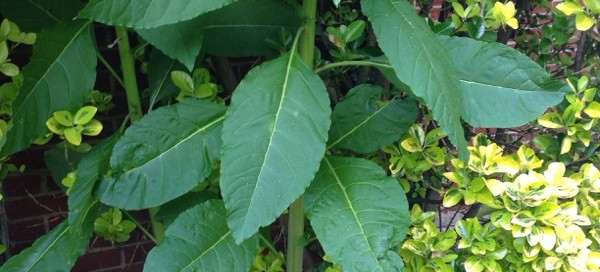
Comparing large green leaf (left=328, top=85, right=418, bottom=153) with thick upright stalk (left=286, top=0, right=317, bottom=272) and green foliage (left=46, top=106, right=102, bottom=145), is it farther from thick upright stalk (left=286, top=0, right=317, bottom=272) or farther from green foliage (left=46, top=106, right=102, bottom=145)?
green foliage (left=46, top=106, right=102, bottom=145)

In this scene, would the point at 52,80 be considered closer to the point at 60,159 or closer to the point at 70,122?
the point at 70,122

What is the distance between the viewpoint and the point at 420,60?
131 cm

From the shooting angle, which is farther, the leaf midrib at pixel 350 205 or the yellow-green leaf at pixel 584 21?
the yellow-green leaf at pixel 584 21

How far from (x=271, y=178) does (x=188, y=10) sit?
1.23 ft

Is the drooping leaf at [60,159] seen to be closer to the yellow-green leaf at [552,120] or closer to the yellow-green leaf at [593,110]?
the yellow-green leaf at [552,120]

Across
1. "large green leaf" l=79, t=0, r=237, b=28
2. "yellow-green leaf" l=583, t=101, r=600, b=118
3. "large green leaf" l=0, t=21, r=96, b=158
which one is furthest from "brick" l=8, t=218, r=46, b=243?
"yellow-green leaf" l=583, t=101, r=600, b=118

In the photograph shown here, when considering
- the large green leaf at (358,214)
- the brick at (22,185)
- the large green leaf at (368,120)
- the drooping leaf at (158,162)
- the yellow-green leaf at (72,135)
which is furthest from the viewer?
the brick at (22,185)

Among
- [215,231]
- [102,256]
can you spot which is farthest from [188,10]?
[102,256]

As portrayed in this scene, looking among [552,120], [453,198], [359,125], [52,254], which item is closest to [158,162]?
[52,254]

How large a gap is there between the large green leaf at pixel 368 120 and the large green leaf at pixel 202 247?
0.39 m

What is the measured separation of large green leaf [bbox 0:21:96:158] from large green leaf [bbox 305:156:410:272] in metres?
0.64

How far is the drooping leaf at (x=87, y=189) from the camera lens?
1.60 meters

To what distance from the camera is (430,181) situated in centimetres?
226

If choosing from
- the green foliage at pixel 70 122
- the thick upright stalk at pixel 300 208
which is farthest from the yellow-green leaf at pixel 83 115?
the thick upright stalk at pixel 300 208
